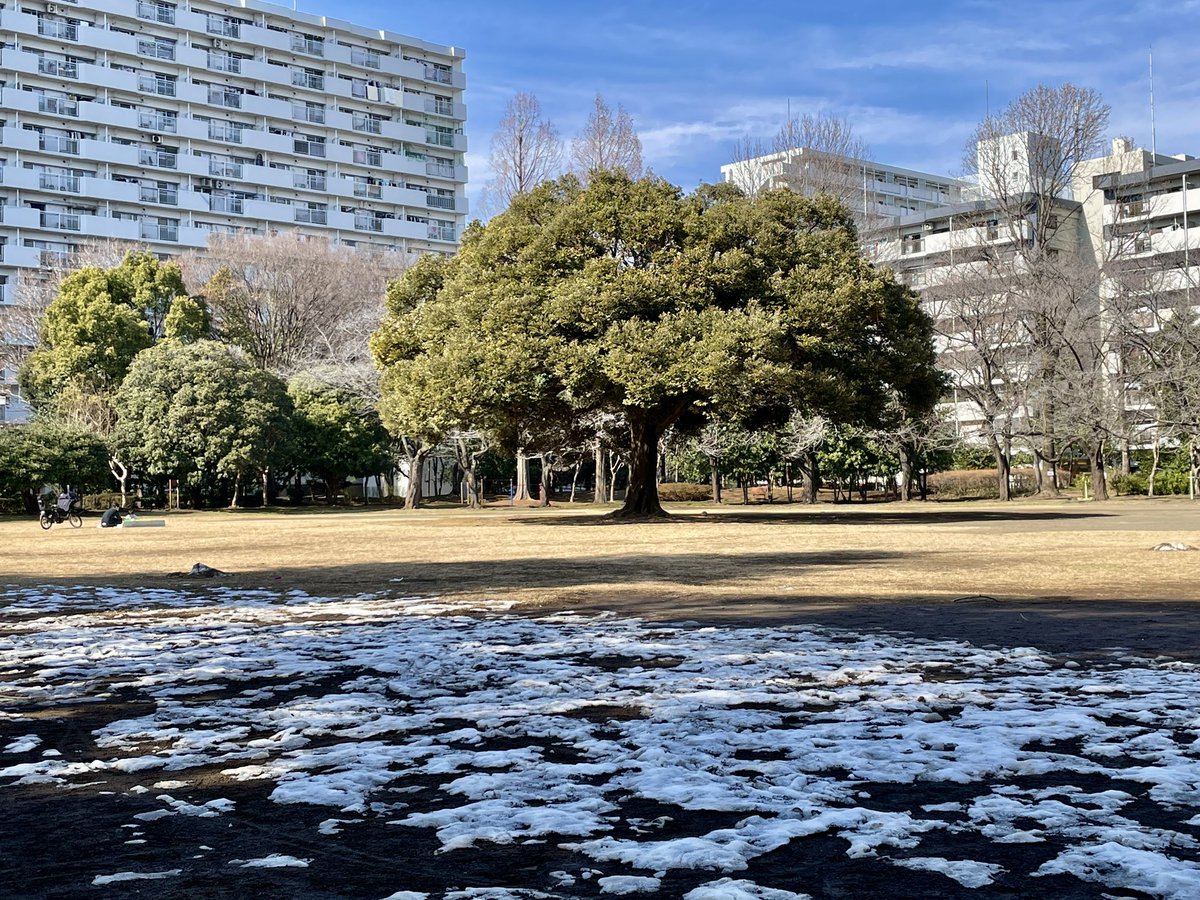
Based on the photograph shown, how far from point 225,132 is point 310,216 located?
835 centimetres

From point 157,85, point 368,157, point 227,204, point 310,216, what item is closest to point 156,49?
point 157,85

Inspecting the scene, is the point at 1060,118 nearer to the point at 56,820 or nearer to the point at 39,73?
the point at 56,820

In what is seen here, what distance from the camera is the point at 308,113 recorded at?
8712 centimetres

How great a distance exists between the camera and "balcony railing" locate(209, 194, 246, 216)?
267ft

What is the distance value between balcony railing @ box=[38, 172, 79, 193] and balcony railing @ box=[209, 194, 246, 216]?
9.25 metres

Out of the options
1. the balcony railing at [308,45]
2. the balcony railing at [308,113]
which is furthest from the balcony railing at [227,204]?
the balcony railing at [308,45]

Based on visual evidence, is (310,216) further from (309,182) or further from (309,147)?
(309,147)

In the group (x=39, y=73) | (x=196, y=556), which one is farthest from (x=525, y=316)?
(x=39, y=73)

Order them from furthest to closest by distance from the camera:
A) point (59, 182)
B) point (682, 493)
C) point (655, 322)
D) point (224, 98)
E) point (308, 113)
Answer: point (308, 113), point (224, 98), point (59, 182), point (682, 493), point (655, 322)

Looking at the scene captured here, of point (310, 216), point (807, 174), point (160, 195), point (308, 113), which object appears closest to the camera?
point (807, 174)

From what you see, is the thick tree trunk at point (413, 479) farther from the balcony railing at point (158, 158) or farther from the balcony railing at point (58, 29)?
the balcony railing at point (58, 29)

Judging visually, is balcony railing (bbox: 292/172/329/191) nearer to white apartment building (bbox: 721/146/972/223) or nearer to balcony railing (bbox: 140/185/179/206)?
balcony railing (bbox: 140/185/179/206)

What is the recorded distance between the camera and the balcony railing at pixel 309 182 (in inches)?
3398

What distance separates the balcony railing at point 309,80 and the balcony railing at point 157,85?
9.42m
